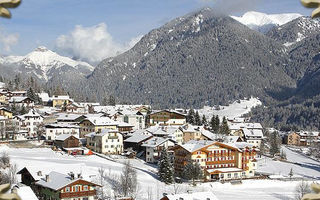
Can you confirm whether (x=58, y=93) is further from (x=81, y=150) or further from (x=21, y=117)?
(x=81, y=150)

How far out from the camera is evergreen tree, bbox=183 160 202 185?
6500cm

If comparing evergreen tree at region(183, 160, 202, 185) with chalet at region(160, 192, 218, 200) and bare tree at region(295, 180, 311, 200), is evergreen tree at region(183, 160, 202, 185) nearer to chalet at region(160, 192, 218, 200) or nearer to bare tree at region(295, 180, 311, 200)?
bare tree at region(295, 180, 311, 200)

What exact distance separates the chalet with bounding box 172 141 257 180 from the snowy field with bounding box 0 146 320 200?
12.8ft

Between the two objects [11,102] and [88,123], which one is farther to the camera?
[11,102]

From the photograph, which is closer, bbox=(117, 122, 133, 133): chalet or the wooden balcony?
the wooden balcony

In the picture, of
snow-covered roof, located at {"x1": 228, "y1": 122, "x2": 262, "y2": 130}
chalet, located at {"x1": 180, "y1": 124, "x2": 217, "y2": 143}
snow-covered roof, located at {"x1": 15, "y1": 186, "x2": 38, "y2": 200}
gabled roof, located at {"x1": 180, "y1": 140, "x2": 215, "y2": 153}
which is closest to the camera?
snow-covered roof, located at {"x1": 15, "y1": 186, "x2": 38, "y2": 200}

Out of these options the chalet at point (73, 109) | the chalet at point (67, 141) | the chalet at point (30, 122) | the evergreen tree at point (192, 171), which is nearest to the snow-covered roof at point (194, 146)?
the evergreen tree at point (192, 171)

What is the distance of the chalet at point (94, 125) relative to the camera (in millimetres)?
86812

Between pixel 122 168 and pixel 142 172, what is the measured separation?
323cm

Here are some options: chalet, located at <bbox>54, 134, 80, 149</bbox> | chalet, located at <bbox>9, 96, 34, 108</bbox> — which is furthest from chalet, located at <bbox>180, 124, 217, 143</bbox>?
chalet, located at <bbox>9, 96, 34, 108</bbox>

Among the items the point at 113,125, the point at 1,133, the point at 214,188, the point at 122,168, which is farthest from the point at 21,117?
the point at 214,188

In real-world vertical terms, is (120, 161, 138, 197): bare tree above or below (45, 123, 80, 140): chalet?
below

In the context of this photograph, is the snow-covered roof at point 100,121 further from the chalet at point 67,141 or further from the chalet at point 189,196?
the chalet at point 189,196

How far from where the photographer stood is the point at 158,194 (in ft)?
176
